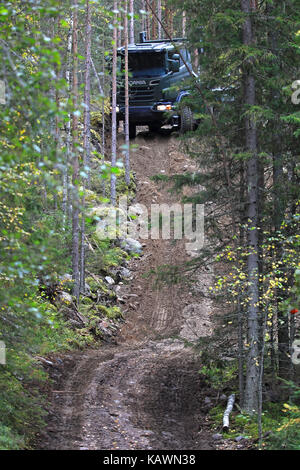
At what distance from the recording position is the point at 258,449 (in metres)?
8.07

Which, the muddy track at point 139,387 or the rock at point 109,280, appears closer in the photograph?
the muddy track at point 139,387

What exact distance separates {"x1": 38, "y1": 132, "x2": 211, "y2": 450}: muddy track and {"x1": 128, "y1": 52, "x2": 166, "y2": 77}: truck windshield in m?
9.74

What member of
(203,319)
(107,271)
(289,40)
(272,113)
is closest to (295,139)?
(272,113)

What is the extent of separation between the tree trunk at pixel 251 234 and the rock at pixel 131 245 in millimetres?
11689

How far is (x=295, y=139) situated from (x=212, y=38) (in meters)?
2.73

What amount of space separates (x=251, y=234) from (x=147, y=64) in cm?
1703

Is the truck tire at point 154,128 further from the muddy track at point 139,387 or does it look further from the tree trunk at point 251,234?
the tree trunk at point 251,234

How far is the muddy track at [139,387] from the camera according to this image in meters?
8.84

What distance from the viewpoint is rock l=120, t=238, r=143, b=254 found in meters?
21.8

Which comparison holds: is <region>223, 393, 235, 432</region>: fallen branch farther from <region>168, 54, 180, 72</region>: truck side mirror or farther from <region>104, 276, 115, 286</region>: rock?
Result: <region>168, 54, 180, 72</region>: truck side mirror

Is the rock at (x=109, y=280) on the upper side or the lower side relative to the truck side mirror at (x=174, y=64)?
lower

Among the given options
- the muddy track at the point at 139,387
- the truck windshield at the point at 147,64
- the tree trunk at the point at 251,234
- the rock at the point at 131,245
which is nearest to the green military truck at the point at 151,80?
the truck windshield at the point at 147,64

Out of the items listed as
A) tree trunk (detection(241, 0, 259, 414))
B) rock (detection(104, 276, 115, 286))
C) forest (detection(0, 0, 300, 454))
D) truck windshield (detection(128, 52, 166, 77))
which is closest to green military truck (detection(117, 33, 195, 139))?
truck windshield (detection(128, 52, 166, 77))
